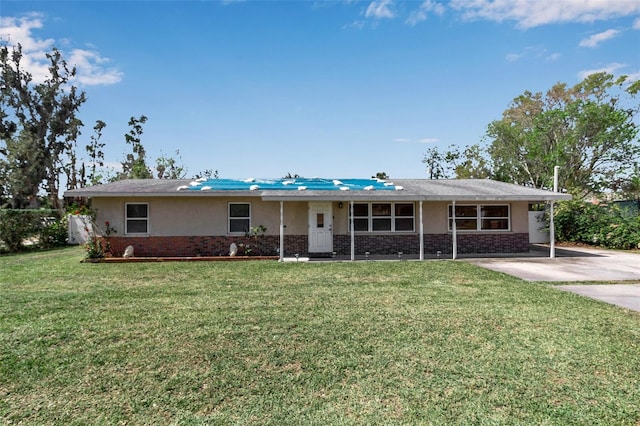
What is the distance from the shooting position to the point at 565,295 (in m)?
7.36

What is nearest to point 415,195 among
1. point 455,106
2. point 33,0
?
point 455,106

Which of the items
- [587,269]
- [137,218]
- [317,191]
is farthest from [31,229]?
[587,269]

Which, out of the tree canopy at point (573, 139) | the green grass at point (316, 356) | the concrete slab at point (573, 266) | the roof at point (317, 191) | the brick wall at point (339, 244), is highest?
the tree canopy at point (573, 139)

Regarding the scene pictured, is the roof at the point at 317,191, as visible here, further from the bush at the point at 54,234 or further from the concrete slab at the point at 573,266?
the bush at the point at 54,234

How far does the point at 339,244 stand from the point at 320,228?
98 centimetres

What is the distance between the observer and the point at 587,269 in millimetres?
10562

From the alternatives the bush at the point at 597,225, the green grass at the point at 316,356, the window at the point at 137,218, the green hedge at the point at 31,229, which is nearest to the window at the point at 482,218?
the bush at the point at 597,225

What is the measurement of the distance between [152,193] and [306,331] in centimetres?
963

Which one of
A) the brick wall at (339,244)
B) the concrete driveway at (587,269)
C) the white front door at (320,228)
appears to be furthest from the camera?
the white front door at (320,228)

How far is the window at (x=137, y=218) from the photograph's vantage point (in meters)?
13.3

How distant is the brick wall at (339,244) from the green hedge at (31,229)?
623 cm

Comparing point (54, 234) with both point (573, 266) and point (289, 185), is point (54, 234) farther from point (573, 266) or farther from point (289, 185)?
point (573, 266)

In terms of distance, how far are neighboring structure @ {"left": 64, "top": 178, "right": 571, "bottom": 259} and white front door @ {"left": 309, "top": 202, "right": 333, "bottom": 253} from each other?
0.04 metres

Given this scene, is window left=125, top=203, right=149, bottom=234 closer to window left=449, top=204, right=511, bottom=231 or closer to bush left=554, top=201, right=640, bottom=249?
window left=449, top=204, right=511, bottom=231
